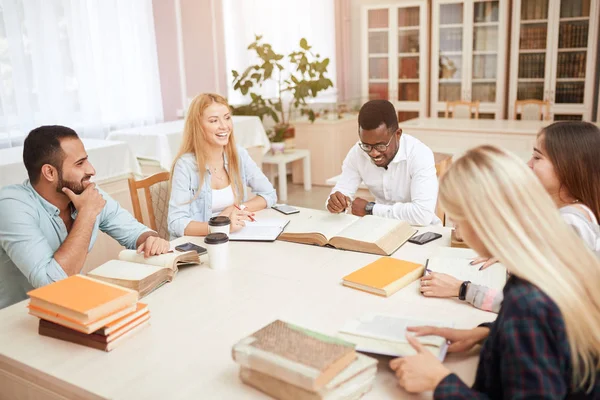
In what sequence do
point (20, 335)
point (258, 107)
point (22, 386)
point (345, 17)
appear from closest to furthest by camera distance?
1. point (22, 386)
2. point (20, 335)
3. point (258, 107)
4. point (345, 17)

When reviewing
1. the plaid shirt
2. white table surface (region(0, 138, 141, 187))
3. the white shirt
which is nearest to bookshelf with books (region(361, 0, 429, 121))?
white table surface (region(0, 138, 141, 187))

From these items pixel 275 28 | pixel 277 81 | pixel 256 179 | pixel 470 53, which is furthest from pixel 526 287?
pixel 470 53

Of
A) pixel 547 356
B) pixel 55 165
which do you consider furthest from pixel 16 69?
pixel 547 356

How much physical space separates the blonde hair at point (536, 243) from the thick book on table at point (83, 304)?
0.84 meters

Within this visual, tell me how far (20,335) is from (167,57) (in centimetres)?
384

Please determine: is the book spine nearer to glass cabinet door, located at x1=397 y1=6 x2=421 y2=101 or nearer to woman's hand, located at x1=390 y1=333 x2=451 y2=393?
woman's hand, located at x1=390 y1=333 x2=451 y2=393

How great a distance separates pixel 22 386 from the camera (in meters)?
1.33

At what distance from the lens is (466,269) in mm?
1665

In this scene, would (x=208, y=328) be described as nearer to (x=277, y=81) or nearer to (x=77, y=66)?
(x=77, y=66)

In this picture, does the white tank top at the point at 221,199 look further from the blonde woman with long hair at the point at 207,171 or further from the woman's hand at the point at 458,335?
the woman's hand at the point at 458,335

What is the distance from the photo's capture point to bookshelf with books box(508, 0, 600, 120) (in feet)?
20.3

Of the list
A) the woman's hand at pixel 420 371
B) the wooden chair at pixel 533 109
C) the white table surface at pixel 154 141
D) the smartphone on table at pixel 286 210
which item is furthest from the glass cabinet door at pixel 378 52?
the woman's hand at pixel 420 371

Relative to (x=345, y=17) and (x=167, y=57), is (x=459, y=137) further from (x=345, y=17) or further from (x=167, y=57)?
(x=345, y=17)

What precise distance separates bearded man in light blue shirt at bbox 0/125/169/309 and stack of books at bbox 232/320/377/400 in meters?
0.82
